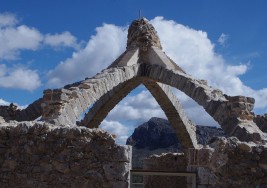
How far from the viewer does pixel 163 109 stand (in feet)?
43.5

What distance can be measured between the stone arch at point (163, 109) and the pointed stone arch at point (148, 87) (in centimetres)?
4

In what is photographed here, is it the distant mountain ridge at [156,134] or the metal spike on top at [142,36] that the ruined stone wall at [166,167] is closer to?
the metal spike on top at [142,36]

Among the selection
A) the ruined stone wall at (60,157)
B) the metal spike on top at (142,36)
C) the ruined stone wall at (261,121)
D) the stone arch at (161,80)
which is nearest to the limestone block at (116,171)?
the ruined stone wall at (60,157)

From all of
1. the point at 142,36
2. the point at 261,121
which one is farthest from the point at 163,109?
the point at 261,121

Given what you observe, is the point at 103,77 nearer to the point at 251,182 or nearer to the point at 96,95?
the point at 96,95

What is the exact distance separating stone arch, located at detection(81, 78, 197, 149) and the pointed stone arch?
35mm

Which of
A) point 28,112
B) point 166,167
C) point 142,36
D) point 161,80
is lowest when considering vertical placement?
point 166,167

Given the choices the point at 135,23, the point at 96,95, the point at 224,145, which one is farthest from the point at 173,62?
the point at 224,145

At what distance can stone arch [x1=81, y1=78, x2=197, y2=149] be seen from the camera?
A: 1277 centimetres

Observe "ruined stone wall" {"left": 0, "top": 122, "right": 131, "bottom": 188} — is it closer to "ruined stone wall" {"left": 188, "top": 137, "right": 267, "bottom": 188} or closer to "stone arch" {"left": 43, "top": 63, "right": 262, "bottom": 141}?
"ruined stone wall" {"left": 188, "top": 137, "right": 267, "bottom": 188}

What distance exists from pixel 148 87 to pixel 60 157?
24.7ft

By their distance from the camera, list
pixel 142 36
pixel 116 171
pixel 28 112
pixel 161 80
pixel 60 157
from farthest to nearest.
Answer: pixel 142 36
pixel 161 80
pixel 28 112
pixel 60 157
pixel 116 171

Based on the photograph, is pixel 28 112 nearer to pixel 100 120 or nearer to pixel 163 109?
pixel 100 120

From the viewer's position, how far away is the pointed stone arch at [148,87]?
8500mm
